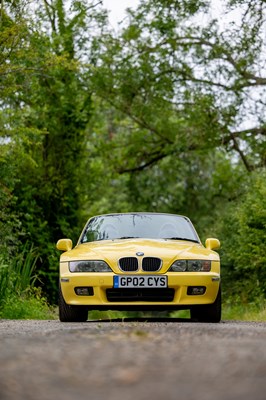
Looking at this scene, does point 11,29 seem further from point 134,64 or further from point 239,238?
point 134,64

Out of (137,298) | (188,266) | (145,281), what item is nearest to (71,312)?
(137,298)

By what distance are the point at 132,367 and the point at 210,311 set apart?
6385 millimetres

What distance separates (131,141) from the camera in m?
30.4

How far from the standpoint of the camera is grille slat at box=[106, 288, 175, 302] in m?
10.1

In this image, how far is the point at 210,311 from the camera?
1058cm

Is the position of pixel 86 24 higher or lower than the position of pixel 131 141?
higher

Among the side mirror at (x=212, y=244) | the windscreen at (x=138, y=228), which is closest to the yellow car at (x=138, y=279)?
the side mirror at (x=212, y=244)

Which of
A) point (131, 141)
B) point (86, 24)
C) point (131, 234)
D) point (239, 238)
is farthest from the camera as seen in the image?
point (131, 141)

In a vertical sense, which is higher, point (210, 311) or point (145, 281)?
point (145, 281)

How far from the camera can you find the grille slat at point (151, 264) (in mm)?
10148

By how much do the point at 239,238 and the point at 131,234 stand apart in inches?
329

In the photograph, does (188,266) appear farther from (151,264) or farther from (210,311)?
(210,311)

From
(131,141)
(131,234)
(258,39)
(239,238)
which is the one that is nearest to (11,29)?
(131,234)

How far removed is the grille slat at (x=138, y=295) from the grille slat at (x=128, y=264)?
23 centimetres
